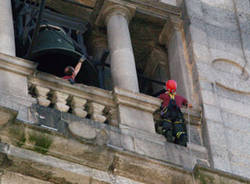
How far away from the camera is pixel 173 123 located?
39.4 feet

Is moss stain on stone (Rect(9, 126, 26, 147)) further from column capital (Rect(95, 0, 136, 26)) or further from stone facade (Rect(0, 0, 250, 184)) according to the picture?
column capital (Rect(95, 0, 136, 26))

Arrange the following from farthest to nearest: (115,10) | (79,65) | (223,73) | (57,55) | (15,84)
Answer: (115,10)
(223,73)
(57,55)
(79,65)
(15,84)

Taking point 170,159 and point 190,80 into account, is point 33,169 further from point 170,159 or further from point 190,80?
point 190,80

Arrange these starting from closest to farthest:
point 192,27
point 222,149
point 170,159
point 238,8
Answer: point 170,159, point 222,149, point 192,27, point 238,8

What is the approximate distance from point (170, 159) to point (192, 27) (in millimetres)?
3873

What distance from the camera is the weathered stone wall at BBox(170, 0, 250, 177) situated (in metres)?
12.0

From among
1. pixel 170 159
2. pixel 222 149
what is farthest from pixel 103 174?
pixel 222 149

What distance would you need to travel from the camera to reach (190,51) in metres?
14.0

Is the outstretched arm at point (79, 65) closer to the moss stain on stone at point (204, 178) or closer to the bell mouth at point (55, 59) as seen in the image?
the bell mouth at point (55, 59)

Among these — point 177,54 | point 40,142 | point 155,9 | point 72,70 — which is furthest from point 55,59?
point 40,142

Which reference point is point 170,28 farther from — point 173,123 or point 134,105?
point 134,105

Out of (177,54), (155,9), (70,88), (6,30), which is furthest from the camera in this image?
(155,9)

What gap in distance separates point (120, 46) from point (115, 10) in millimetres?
1178

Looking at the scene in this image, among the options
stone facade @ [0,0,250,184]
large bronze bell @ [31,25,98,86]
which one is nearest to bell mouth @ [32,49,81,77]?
large bronze bell @ [31,25,98,86]
